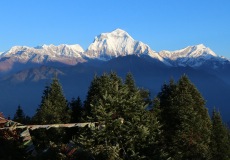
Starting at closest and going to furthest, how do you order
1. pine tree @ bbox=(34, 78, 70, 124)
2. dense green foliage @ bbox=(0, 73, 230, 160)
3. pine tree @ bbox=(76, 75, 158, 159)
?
dense green foliage @ bbox=(0, 73, 230, 160)
pine tree @ bbox=(76, 75, 158, 159)
pine tree @ bbox=(34, 78, 70, 124)

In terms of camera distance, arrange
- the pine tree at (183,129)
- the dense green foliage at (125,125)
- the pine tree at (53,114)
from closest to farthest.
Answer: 1. the dense green foliage at (125,125)
2. the pine tree at (53,114)
3. the pine tree at (183,129)

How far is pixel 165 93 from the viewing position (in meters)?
65.2

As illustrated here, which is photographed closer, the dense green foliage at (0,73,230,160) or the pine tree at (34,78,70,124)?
the dense green foliage at (0,73,230,160)

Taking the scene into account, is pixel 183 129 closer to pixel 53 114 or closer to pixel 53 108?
pixel 53 114

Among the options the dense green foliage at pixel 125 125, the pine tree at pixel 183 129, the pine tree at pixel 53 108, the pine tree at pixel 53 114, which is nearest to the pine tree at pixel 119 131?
the dense green foliage at pixel 125 125

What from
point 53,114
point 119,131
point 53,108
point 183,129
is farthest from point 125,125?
point 53,108

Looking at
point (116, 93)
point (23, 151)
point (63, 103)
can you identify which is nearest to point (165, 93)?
point (63, 103)

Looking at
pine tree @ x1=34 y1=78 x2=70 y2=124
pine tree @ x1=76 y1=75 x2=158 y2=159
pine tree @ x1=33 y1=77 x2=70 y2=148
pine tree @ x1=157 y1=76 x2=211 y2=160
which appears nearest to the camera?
pine tree @ x1=76 y1=75 x2=158 y2=159

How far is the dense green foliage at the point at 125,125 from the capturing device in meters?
22.0

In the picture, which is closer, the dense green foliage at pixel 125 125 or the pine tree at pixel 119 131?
the dense green foliage at pixel 125 125

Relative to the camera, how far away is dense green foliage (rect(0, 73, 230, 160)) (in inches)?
867

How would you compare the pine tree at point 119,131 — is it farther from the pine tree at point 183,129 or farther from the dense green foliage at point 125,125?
the pine tree at point 183,129

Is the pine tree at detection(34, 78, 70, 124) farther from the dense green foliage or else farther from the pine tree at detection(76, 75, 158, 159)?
the pine tree at detection(76, 75, 158, 159)

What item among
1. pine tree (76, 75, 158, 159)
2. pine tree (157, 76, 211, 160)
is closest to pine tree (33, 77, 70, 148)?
pine tree (157, 76, 211, 160)
